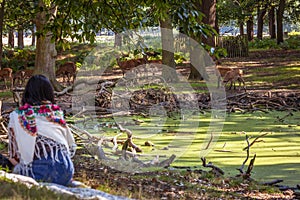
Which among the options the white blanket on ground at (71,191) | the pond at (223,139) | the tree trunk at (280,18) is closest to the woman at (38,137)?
the white blanket on ground at (71,191)

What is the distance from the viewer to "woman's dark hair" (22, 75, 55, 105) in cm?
582

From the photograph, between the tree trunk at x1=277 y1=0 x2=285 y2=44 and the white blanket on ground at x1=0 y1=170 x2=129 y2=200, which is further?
the tree trunk at x1=277 y1=0 x2=285 y2=44

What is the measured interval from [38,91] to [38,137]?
46 centimetres

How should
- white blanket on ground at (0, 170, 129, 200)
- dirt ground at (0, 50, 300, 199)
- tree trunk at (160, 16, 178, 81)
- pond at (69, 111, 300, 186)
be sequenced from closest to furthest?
white blanket on ground at (0, 170, 129, 200) < dirt ground at (0, 50, 300, 199) < pond at (69, 111, 300, 186) < tree trunk at (160, 16, 178, 81)

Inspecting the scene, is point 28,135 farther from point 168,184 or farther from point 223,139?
point 223,139

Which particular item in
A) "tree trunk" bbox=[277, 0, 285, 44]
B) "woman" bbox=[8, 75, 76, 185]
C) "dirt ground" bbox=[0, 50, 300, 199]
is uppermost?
"tree trunk" bbox=[277, 0, 285, 44]

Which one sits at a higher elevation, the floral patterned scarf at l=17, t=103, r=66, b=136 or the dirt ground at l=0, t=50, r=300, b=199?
the floral patterned scarf at l=17, t=103, r=66, b=136

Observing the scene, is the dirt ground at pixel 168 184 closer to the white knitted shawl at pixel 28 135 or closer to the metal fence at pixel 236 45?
the white knitted shawl at pixel 28 135

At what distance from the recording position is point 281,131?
12.6m

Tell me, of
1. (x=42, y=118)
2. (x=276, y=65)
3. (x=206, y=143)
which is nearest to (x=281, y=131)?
(x=206, y=143)

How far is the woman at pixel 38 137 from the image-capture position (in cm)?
583

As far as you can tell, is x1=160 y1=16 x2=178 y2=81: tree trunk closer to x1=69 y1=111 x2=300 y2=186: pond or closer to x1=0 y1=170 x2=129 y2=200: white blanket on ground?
x1=69 y1=111 x2=300 y2=186: pond

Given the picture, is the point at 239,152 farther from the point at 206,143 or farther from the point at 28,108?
the point at 28,108

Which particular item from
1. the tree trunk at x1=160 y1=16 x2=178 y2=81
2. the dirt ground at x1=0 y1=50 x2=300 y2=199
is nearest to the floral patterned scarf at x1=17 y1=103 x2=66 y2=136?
the dirt ground at x1=0 y1=50 x2=300 y2=199
